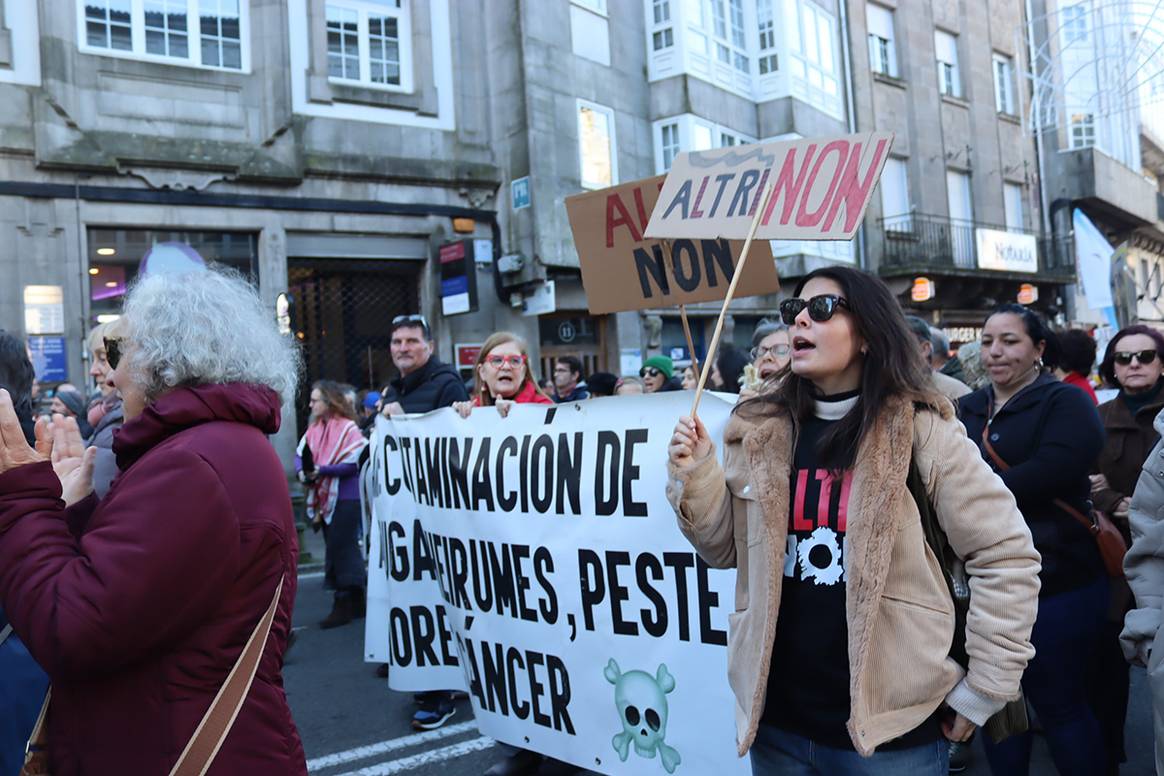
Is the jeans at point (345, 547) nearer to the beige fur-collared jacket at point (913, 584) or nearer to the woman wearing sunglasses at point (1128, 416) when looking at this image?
the woman wearing sunglasses at point (1128, 416)

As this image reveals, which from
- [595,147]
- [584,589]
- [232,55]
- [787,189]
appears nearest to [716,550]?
[787,189]

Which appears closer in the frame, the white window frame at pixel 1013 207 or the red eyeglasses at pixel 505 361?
the red eyeglasses at pixel 505 361

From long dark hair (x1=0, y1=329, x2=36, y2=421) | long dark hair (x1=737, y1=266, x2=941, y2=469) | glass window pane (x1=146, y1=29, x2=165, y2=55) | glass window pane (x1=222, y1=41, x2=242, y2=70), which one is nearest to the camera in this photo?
long dark hair (x1=737, y1=266, x2=941, y2=469)

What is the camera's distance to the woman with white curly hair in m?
1.76

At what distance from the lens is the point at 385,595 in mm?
5125

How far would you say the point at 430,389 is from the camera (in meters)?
5.55

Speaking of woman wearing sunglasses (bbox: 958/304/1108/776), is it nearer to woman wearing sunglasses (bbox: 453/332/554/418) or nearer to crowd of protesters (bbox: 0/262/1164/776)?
crowd of protesters (bbox: 0/262/1164/776)

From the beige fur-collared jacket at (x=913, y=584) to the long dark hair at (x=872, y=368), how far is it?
0.03m

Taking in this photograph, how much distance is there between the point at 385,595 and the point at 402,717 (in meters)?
0.68

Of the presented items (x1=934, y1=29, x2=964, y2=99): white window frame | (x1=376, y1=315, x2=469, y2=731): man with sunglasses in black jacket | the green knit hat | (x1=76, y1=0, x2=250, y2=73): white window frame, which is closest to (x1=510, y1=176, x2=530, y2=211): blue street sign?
(x1=76, y1=0, x2=250, y2=73): white window frame

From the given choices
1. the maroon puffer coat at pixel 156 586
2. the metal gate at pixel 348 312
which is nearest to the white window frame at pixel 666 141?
the metal gate at pixel 348 312

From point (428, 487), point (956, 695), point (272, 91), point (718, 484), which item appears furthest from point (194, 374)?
point (272, 91)

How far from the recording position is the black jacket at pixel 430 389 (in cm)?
550

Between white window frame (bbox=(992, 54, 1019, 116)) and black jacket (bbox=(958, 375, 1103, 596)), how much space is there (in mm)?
26883
